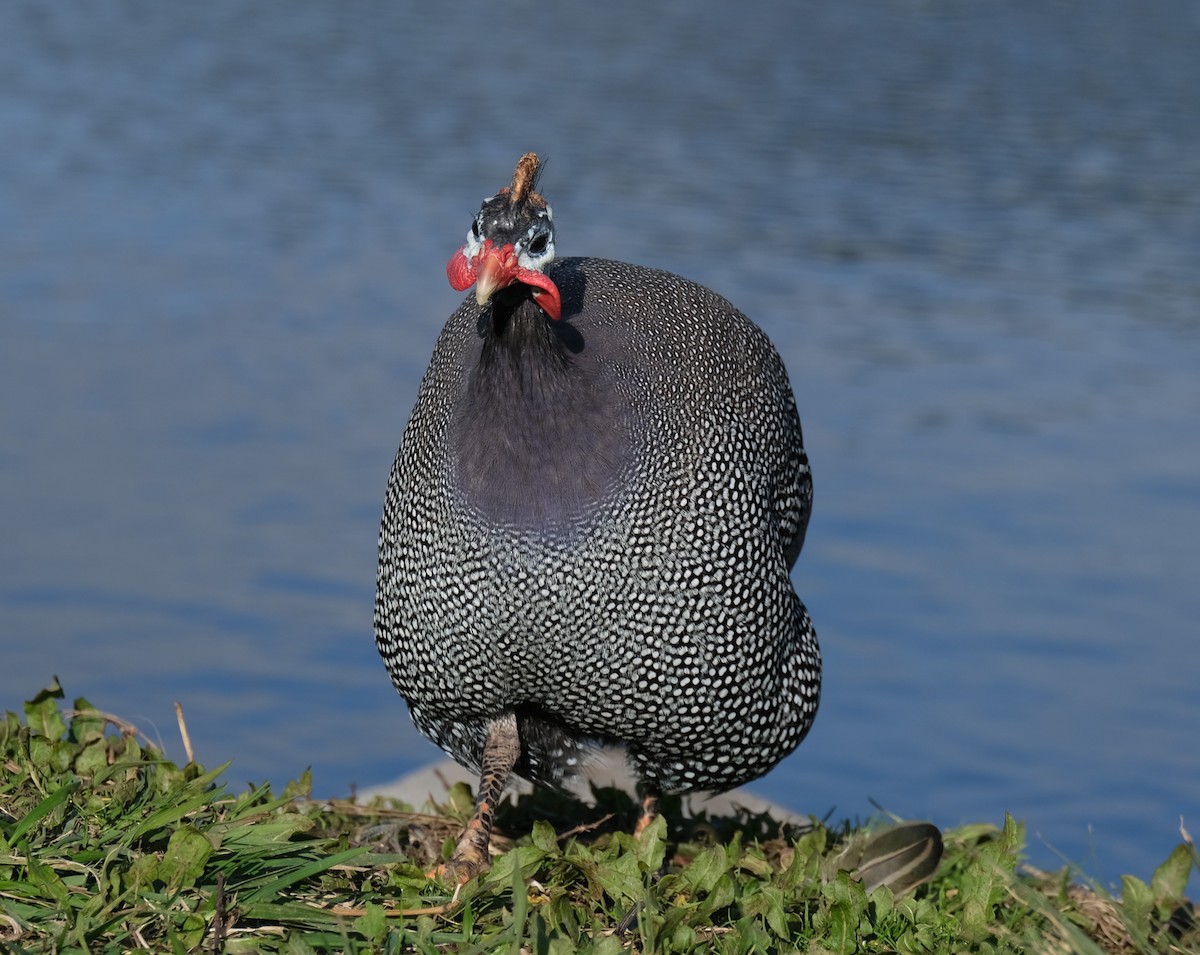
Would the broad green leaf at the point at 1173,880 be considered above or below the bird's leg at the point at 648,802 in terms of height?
below

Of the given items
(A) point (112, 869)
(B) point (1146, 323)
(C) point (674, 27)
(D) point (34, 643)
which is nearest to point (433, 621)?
(A) point (112, 869)

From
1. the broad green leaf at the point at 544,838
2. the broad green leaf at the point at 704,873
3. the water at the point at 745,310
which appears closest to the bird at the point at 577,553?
the broad green leaf at the point at 544,838

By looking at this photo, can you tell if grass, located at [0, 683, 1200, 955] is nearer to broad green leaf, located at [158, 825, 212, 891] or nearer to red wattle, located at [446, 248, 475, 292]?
broad green leaf, located at [158, 825, 212, 891]

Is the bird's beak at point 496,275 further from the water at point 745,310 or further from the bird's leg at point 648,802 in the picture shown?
the water at point 745,310

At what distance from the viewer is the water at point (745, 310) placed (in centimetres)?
890

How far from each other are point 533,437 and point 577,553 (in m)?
0.29

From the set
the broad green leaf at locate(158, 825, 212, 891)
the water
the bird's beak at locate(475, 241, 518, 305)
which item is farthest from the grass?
the bird's beak at locate(475, 241, 518, 305)

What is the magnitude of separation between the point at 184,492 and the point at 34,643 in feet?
5.24

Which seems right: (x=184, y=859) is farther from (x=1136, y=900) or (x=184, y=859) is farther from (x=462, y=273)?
(x=1136, y=900)

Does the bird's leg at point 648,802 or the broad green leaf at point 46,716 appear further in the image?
the bird's leg at point 648,802

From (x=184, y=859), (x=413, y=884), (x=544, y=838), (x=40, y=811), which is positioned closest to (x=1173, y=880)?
(x=544, y=838)

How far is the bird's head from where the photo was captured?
438 centimetres

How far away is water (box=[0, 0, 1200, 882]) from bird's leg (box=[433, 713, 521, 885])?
1.66m

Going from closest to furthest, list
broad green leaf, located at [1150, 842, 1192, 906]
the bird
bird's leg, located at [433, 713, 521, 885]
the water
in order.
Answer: the bird
bird's leg, located at [433, 713, 521, 885]
broad green leaf, located at [1150, 842, 1192, 906]
the water
